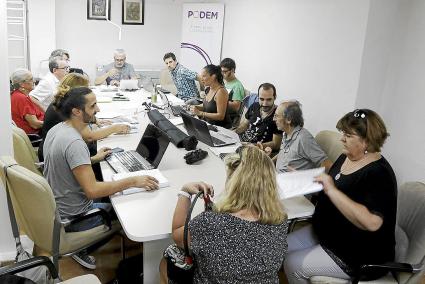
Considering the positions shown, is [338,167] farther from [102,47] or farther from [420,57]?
[102,47]

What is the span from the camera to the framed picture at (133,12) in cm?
720

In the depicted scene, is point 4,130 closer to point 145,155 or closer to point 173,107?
point 145,155

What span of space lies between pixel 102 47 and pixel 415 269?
651cm

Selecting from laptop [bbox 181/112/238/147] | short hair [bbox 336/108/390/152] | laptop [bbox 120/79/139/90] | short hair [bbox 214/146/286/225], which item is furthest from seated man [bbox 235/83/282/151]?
laptop [bbox 120/79/139/90]

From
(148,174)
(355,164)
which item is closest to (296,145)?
(355,164)

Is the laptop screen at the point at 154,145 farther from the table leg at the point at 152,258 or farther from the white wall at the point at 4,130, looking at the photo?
the white wall at the point at 4,130

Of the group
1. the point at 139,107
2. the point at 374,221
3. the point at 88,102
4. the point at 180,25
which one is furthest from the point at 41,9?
the point at 374,221

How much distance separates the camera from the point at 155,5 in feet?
24.3

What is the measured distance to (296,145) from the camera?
2.73 meters

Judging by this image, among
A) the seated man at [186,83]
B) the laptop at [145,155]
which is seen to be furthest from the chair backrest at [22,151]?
the seated man at [186,83]

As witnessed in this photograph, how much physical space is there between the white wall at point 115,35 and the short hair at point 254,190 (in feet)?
20.2

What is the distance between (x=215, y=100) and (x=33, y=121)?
5.65 feet

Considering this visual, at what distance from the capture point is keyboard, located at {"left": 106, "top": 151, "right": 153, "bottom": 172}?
254 centimetres

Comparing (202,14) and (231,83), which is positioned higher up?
(202,14)
